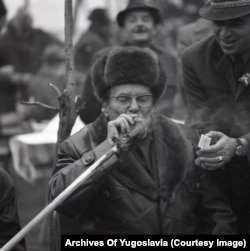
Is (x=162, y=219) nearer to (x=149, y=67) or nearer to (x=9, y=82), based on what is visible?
(x=149, y=67)

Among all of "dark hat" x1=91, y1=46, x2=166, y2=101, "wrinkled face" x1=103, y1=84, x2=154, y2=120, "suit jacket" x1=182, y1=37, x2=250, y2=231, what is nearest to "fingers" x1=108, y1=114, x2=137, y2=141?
"wrinkled face" x1=103, y1=84, x2=154, y2=120

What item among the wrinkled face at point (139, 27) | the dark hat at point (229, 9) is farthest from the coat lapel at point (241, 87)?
the wrinkled face at point (139, 27)

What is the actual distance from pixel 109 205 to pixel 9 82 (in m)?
6.18

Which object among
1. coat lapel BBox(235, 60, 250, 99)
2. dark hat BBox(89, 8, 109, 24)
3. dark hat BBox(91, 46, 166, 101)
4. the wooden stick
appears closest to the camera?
the wooden stick

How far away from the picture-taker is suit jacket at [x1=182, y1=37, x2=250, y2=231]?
4977 millimetres

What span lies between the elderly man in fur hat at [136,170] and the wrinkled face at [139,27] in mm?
2470

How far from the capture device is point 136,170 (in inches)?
179

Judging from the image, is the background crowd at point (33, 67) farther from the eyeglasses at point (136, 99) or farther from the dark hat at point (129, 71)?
the eyeglasses at point (136, 99)

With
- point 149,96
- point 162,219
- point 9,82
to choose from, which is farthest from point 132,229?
point 9,82

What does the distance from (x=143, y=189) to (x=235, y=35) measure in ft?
3.91

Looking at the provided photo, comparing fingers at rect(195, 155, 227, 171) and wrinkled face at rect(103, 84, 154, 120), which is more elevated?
wrinkled face at rect(103, 84, 154, 120)

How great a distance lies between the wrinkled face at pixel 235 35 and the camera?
4922 mm

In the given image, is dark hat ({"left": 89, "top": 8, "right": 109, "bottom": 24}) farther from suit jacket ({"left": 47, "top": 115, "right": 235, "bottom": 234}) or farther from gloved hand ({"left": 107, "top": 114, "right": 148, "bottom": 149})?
gloved hand ({"left": 107, "top": 114, "right": 148, "bottom": 149})

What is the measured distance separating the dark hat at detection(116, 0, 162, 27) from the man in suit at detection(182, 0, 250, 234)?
7.11ft
